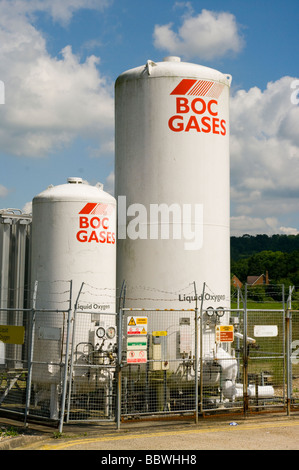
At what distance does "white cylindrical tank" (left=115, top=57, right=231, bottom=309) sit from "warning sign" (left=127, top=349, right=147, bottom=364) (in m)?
2.19

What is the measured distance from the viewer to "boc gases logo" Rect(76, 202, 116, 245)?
14430mm

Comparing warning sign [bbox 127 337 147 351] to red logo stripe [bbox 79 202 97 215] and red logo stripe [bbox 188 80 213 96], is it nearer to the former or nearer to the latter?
red logo stripe [bbox 79 202 97 215]

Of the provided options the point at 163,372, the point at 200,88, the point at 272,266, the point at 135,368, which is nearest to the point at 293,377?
the point at 163,372

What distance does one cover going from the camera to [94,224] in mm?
14539

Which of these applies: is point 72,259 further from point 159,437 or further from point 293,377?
point 293,377

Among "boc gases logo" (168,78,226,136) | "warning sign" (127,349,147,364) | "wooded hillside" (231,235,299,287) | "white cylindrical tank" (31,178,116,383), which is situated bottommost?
"warning sign" (127,349,147,364)

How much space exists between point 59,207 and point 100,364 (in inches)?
150

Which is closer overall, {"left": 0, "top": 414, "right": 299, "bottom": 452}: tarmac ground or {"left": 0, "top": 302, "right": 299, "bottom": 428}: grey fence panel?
{"left": 0, "top": 414, "right": 299, "bottom": 452}: tarmac ground

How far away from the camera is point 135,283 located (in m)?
15.7

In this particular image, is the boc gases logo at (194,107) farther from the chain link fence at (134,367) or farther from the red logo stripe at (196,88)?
the chain link fence at (134,367)

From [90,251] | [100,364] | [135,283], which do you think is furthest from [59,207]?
[100,364]

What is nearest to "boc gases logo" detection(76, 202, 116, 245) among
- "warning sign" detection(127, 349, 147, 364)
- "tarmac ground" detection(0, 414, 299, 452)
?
"warning sign" detection(127, 349, 147, 364)

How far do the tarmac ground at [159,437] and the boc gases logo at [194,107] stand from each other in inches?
284

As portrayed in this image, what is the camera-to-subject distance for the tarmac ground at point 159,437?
11055 mm
